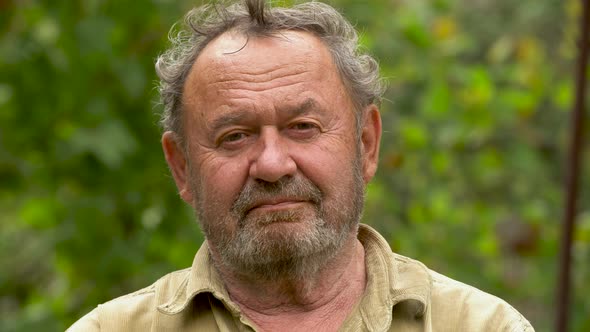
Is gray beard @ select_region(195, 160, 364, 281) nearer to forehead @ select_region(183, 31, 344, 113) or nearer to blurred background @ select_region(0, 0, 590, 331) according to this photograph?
forehead @ select_region(183, 31, 344, 113)

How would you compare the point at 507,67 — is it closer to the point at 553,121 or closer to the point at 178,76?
the point at 553,121

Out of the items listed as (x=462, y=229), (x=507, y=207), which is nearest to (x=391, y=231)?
(x=462, y=229)

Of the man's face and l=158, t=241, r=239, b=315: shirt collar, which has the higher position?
the man's face

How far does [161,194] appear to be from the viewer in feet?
19.7

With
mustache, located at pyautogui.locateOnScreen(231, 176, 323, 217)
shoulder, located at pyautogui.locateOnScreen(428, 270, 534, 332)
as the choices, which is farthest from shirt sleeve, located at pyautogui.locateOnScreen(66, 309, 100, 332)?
shoulder, located at pyautogui.locateOnScreen(428, 270, 534, 332)

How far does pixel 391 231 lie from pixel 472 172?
833 mm

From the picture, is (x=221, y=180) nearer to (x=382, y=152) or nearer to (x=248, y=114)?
(x=248, y=114)

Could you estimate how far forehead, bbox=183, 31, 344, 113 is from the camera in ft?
11.0

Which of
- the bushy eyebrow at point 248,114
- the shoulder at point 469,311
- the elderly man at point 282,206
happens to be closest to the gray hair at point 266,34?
the elderly man at point 282,206

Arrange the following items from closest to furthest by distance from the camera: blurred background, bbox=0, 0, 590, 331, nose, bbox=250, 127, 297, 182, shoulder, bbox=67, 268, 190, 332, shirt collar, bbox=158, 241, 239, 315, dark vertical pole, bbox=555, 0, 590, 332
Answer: nose, bbox=250, 127, 297, 182 < shirt collar, bbox=158, 241, 239, 315 < shoulder, bbox=67, 268, 190, 332 < dark vertical pole, bbox=555, 0, 590, 332 < blurred background, bbox=0, 0, 590, 331

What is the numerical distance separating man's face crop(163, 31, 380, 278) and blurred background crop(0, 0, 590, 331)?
225 cm

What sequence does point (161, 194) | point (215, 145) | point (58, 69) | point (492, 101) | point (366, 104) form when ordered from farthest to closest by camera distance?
1. point (492, 101)
2. point (161, 194)
3. point (58, 69)
4. point (366, 104)
5. point (215, 145)

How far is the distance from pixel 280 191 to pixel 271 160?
3.4 inches

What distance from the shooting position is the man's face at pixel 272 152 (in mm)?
3283
